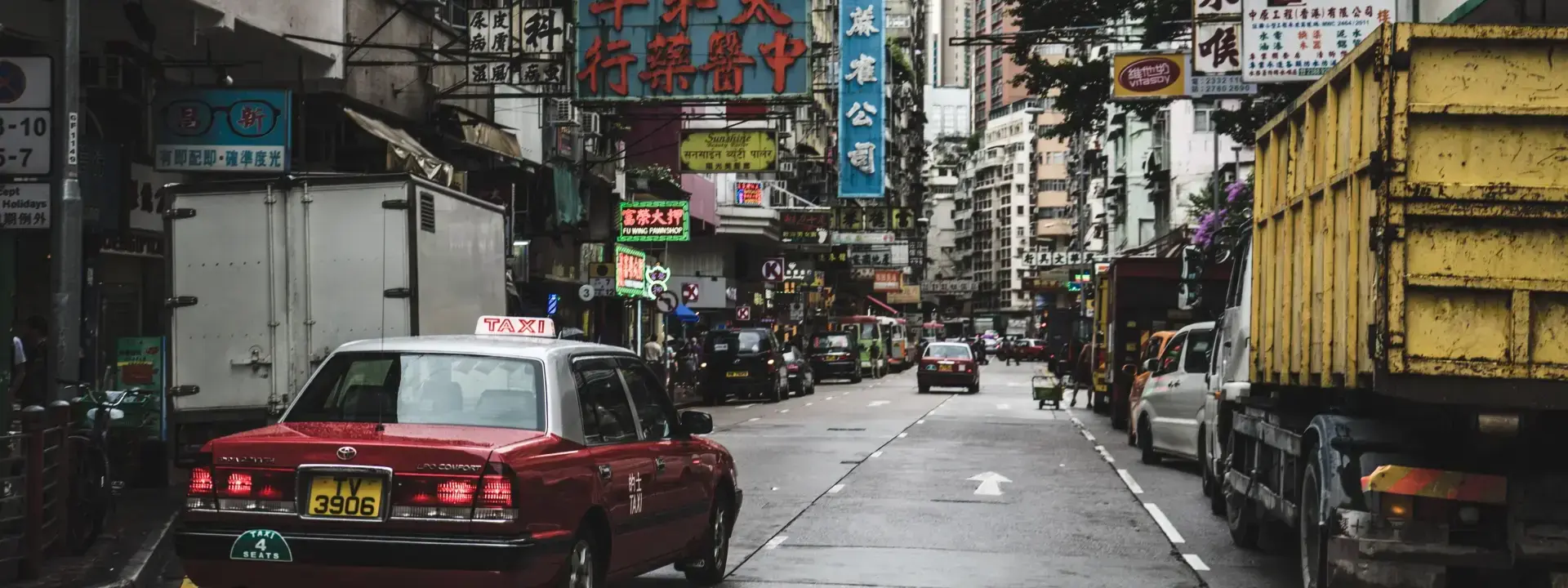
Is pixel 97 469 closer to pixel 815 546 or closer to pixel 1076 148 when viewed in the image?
pixel 815 546

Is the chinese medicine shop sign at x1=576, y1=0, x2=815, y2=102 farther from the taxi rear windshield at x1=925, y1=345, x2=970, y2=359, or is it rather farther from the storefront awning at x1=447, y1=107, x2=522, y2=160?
the taxi rear windshield at x1=925, y1=345, x2=970, y2=359

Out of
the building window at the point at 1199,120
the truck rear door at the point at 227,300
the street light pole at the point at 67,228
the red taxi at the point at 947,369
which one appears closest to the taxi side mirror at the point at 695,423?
the street light pole at the point at 67,228

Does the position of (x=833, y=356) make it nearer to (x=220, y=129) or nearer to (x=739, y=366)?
(x=739, y=366)

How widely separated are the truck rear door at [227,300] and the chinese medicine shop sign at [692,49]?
963cm

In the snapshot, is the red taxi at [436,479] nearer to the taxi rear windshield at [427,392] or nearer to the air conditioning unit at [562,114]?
the taxi rear windshield at [427,392]

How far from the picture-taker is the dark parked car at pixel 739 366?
42219mm

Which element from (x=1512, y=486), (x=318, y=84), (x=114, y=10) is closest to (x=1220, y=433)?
(x=1512, y=486)

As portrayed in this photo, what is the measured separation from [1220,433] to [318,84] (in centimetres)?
1265

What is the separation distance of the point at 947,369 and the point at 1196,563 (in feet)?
123

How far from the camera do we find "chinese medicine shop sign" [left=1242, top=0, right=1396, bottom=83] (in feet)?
54.4

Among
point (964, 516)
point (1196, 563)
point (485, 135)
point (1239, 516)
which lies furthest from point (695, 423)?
point (485, 135)

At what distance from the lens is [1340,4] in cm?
1667

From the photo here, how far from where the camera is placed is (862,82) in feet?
148

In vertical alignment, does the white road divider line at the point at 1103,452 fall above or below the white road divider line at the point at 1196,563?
below
